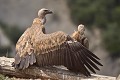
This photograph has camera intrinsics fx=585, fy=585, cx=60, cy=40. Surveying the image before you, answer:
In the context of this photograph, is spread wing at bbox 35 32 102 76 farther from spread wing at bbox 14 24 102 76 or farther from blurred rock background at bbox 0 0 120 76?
blurred rock background at bbox 0 0 120 76

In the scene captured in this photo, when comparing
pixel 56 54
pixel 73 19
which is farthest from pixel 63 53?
pixel 73 19

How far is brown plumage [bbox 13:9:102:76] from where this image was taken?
480 inches

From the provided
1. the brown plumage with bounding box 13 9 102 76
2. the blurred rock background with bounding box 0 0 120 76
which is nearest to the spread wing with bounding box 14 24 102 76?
the brown plumage with bounding box 13 9 102 76

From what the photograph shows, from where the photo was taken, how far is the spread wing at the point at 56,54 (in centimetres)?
1220

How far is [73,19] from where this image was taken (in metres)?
59.7

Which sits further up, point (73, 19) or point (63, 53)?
point (73, 19)

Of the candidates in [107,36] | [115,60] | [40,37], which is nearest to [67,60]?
[40,37]

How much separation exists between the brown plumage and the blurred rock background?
40671mm

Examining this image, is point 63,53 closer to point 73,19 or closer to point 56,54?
point 56,54

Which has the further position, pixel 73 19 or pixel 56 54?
pixel 73 19

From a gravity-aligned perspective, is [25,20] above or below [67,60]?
above

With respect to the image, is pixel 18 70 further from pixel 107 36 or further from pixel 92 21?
→ pixel 92 21

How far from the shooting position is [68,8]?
61.9m

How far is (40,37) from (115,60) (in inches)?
1533
